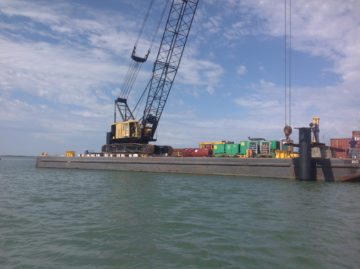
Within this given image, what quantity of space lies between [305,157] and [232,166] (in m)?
9.21

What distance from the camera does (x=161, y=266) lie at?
930 centimetres

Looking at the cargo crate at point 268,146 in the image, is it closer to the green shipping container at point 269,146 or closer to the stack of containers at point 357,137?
the green shipping container at point 269,146

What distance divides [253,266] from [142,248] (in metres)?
3.36

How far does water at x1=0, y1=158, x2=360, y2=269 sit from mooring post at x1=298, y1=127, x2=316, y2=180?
46.5 feet

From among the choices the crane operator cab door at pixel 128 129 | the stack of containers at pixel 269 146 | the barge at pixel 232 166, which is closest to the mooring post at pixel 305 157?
the barge at pixel 232 166

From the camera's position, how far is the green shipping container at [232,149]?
4897 cm

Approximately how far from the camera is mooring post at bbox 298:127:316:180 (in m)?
35.1

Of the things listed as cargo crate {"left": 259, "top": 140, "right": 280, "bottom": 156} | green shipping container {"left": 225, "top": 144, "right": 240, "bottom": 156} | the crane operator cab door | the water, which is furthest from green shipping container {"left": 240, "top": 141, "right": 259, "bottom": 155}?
the water

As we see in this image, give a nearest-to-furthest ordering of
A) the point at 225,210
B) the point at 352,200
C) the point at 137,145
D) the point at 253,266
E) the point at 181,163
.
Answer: the point at 253,266 < the point at 225,210 < the point at 352,200 < the point at 181,163 < the point at 137,145

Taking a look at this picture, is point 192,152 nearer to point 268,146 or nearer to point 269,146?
point 268,146

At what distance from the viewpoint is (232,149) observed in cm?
4966

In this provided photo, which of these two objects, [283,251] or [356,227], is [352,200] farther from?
[283,251]

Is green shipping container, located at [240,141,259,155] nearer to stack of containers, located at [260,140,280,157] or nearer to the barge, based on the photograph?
stack of containers, located at [260,140,280,157]

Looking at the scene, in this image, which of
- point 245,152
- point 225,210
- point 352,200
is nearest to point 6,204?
point 225,210
